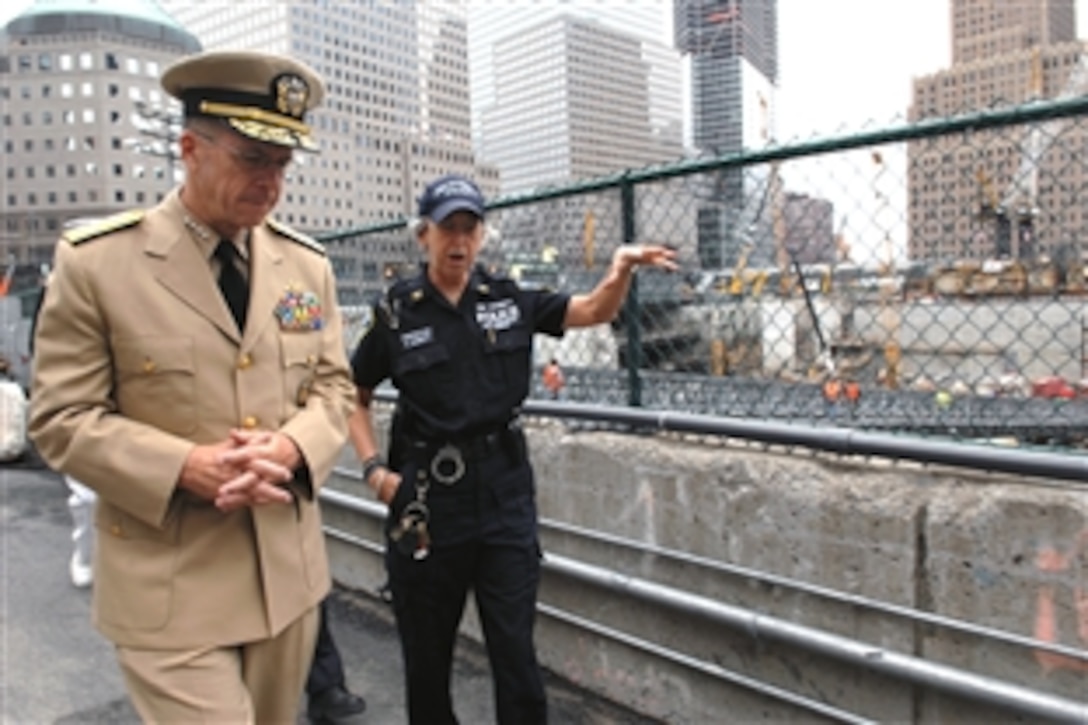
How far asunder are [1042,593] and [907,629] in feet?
1.28

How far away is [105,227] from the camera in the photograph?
5.83 ft

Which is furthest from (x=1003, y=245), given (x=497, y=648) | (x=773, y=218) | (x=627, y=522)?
(x=497, y=648)

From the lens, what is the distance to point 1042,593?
2105mm

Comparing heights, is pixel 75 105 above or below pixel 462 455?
above

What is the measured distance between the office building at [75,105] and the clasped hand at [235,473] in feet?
348

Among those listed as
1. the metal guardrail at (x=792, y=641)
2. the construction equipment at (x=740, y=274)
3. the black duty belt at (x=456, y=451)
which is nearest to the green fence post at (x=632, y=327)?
the construction equipment at (x=740, y=274)

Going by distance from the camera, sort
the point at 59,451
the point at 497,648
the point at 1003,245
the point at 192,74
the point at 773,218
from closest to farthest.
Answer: the point at 59,451, the point at 192,74, the point at 1003,245, the point at 497,648, the point at 773,218

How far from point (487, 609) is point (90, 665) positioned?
2331 millimetres

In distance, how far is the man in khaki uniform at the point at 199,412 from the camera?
168cm

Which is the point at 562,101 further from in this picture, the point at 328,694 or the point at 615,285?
the point at 615,285

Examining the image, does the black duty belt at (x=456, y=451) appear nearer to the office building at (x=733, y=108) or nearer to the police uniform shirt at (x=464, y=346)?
the police uniform shirt at (x=464, y=346)

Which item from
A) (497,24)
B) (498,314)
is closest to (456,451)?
(498,314)

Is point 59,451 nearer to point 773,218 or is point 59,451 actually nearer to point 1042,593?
point 773,218

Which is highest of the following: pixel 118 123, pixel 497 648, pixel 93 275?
pixel 118 123
